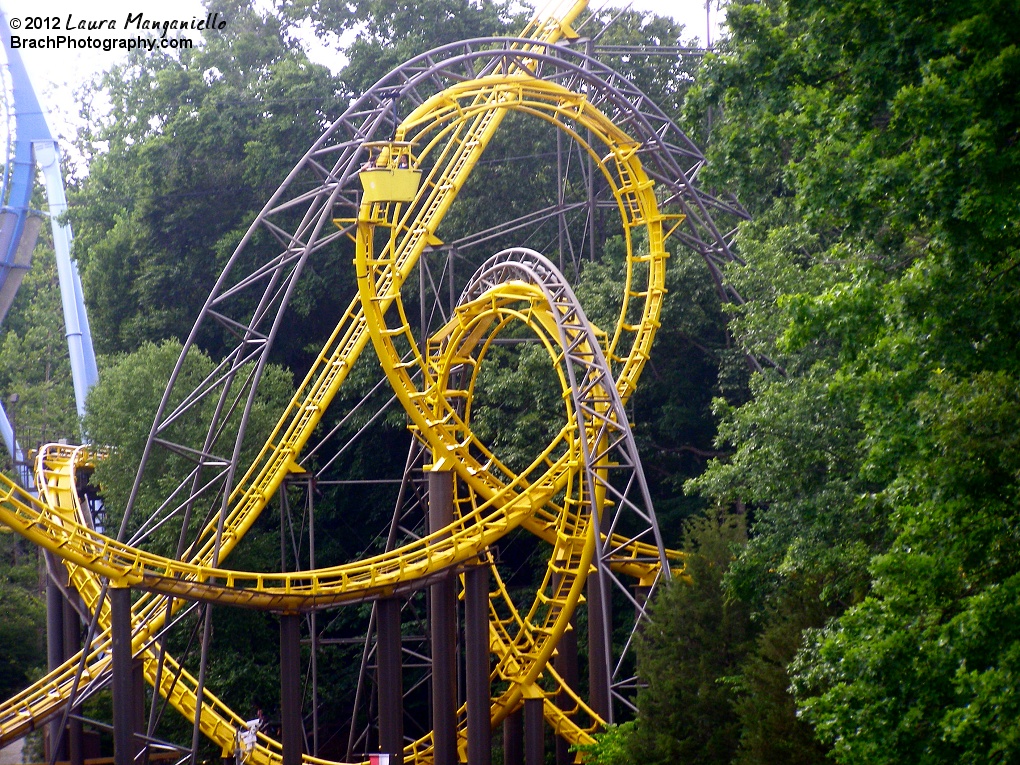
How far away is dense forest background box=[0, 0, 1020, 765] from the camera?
345 inches

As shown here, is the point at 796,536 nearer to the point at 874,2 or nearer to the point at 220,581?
the point at 874,2

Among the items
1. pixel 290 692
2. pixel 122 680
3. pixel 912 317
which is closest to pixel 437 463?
pixel 290 692

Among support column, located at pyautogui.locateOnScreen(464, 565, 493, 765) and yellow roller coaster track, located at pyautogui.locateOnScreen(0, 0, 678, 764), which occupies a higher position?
yellow roller coaster track, located at pyautogui.locateOnScreen(0, 0, 678, 764)

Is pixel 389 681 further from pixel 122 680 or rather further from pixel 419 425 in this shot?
pixel 122 680

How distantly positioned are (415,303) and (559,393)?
22.2 feet

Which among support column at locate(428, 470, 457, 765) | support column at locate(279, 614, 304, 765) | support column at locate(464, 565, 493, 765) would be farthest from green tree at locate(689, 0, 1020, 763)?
support column at locate(279, 614, 304, 765)

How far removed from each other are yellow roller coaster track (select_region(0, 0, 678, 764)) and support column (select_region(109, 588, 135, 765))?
0.35m

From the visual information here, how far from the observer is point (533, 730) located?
18594mm

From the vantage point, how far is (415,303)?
2947cm

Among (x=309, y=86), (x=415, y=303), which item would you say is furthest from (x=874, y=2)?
(x=309, y=86)

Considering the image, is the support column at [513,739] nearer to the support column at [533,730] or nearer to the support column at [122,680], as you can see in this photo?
the support column at [533,730]

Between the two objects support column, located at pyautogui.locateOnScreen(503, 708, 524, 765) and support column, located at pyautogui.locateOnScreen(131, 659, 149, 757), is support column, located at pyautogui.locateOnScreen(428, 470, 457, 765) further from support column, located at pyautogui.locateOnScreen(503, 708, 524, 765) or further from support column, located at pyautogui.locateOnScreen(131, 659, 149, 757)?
support column, located at pyautogui.locateOnScreen(131, 659, 149, 757)

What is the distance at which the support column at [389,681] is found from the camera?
17359 millimetres

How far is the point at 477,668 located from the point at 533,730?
1.65 m
